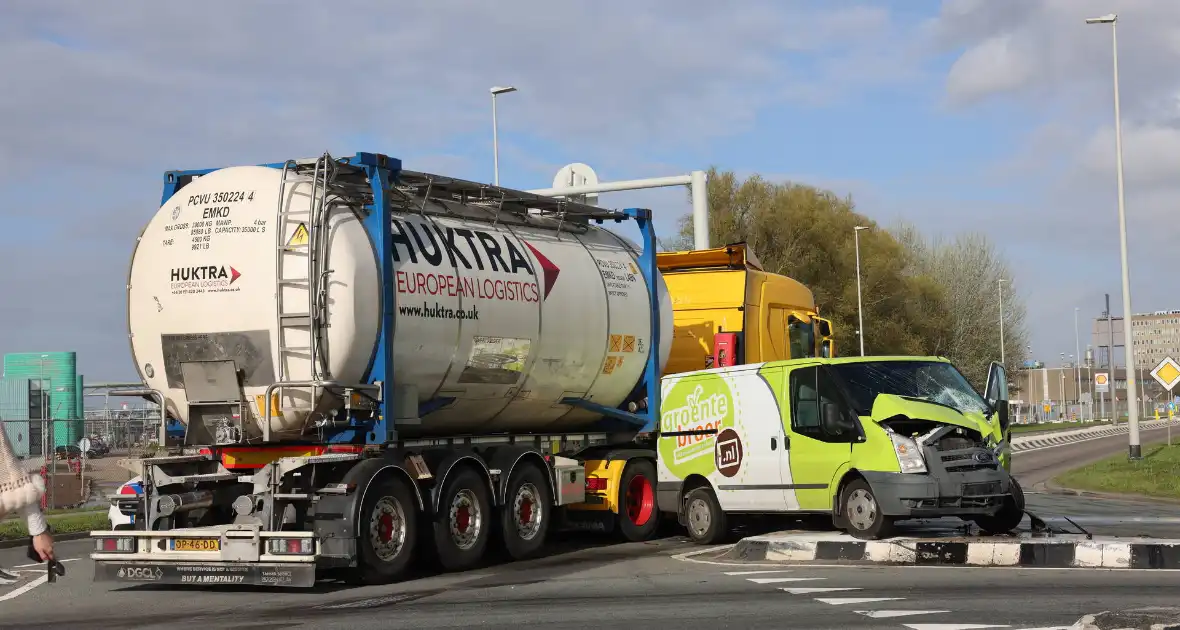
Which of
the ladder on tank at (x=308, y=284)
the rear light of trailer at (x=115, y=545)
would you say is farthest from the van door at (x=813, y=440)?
the rear light of trailer at (x=115, y=545)

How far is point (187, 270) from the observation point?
1215cm

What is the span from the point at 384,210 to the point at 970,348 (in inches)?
2322

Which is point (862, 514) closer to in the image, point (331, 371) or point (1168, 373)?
point (331, 371)

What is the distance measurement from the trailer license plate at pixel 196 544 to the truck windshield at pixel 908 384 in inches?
241

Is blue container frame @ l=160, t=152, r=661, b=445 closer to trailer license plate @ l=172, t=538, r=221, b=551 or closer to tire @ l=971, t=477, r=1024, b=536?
trailer license plate @ l=172, t=538, r=221, b=551

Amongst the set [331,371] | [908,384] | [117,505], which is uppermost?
[331,371]

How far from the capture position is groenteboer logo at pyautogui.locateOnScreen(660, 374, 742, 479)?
1482 centimetres

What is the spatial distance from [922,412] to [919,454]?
52 centimetres

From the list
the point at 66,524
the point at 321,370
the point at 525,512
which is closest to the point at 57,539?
the point at 66,524

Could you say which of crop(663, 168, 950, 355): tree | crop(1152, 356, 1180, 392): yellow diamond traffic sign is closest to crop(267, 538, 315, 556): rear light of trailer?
crop(1152, 356, 1180, 392): yellow diamond traffic sign

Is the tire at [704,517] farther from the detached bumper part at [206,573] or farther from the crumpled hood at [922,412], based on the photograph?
the detached bumper part at [206,573]

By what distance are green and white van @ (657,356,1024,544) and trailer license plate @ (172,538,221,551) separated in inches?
225

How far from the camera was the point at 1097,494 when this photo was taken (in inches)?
990

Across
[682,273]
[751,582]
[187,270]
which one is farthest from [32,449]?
[751,582]
